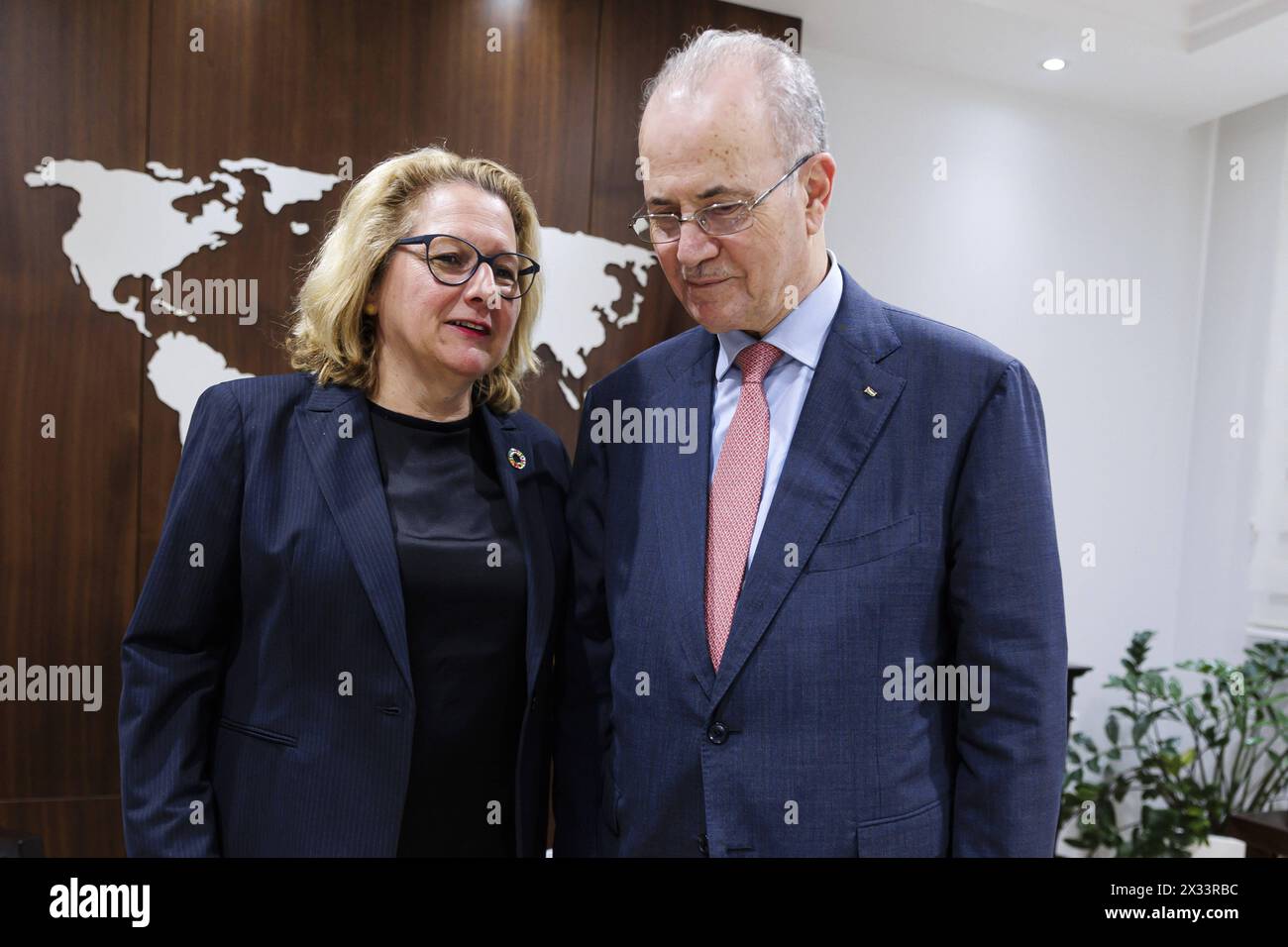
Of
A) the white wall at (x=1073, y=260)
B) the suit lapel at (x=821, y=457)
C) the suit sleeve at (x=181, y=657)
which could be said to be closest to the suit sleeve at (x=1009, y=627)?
the suit lapel at (x=821, y=457)

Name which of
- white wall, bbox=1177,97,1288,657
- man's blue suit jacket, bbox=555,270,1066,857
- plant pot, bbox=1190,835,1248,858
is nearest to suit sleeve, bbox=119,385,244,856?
man's blue suit jacket, bbox=555,270,1066,857

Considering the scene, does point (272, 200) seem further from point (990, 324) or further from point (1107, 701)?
point (1107, 701)

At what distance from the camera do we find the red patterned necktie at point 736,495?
1438 millimetres

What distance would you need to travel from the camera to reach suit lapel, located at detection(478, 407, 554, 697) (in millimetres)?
1615

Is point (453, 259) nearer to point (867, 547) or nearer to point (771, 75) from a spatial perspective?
point (771, 75)

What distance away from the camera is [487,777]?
161 cm

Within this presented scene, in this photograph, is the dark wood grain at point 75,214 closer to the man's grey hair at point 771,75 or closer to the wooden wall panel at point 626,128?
the wooden wall panel at point 626,128

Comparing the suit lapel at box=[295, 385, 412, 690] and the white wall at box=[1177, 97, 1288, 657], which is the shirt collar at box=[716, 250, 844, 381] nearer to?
the suit lapel at box=[295, 385, 412, 690]

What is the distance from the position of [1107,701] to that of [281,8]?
179 inches

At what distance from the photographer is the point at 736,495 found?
1.48m

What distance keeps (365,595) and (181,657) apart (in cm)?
31

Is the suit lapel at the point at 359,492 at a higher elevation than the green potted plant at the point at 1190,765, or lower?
higher

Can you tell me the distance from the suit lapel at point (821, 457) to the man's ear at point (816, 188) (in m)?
0.14
